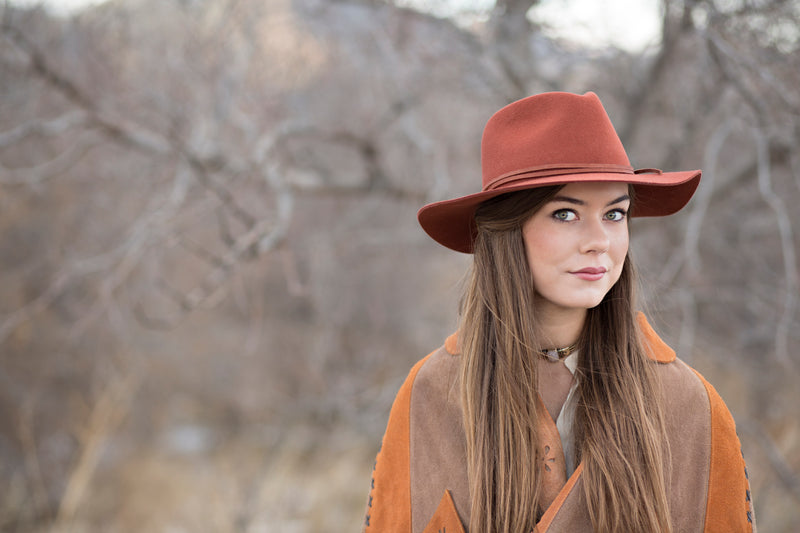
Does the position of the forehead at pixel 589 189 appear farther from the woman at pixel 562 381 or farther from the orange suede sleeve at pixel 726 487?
the orange suede sleeve at pixel 726 487

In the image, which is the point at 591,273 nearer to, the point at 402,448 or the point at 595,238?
the point at 595,238

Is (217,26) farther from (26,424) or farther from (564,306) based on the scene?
(26,424)

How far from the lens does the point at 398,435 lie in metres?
1.58

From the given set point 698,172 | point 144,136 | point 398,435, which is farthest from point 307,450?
point 698,172

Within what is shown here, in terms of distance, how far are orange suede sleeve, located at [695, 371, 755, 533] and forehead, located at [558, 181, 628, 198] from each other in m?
0.55

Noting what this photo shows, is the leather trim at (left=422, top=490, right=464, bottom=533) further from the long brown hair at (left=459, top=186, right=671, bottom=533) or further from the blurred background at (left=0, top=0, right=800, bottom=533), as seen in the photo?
the blurred background at (left=0, top=0, right=800, bottom=533)

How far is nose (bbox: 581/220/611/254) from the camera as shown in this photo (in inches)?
52.1

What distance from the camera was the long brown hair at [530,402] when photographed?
1.32m

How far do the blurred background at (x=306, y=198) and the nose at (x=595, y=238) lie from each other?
1465 millimetres

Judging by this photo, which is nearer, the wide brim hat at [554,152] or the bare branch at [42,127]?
the wide brim hat at [554,152]

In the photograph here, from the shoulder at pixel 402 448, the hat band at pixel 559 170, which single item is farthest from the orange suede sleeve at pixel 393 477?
the hat band at pixel 559 170

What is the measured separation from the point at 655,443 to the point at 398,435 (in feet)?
1.94

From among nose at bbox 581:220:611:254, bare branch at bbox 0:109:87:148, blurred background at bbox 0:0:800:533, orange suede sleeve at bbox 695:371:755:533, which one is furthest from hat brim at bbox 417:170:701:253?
bare branch at bbox 0:109:87:148

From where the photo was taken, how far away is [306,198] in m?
6.51
